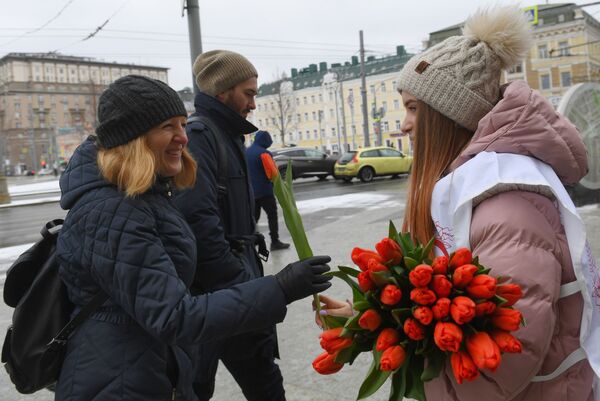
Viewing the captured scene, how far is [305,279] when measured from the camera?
1789mm

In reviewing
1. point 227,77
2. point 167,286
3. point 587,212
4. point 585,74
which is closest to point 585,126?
point 587,212

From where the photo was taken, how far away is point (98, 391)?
1.72m

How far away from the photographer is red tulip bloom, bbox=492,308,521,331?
1.15 m

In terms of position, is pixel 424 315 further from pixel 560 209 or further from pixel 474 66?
pixel 474 66

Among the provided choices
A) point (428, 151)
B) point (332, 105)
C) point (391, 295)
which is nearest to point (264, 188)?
point (428, 151)

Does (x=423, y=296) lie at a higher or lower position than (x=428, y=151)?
lower

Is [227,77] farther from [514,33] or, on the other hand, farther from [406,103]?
[514,33]

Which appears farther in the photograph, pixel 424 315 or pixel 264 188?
pixel 264 188

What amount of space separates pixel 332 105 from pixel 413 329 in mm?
93068

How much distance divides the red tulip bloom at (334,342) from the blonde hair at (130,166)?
2.50 ft

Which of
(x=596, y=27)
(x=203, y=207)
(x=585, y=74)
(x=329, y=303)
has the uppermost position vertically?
(x=596, y=27)

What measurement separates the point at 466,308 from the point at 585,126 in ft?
26.2

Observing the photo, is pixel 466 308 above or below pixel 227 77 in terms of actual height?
below

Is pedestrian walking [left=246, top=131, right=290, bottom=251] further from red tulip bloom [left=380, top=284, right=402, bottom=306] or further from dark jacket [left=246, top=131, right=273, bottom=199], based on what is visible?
red tulip bloom [left=380, top=284, right=402, bottom=306]
